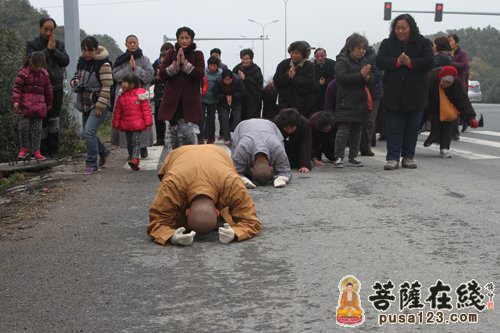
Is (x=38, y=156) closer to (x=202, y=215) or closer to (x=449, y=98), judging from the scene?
(x=202, y=215)

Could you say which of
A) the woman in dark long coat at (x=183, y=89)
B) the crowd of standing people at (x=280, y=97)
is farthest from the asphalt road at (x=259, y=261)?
the crowd of standing people at (x=280, y=97)

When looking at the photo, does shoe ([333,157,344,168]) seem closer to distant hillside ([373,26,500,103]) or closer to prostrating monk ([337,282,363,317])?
prostrating monk ([337,282,363,317])

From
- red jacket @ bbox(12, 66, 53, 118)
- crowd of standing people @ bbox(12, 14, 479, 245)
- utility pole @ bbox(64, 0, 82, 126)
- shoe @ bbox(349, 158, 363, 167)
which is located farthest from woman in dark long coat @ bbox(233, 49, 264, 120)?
red jacket @ bbox(12, 66, 53, 118)

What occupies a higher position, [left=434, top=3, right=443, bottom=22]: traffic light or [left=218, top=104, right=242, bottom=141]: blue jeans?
[left=434, top=3, right=443, bottom=22]: traffic light

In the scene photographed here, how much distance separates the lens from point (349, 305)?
441cm

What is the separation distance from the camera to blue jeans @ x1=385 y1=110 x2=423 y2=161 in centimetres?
1041

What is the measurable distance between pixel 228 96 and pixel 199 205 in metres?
8.76

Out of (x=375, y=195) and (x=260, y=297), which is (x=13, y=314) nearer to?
(x=260, y=297)

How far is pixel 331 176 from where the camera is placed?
31.8 ft

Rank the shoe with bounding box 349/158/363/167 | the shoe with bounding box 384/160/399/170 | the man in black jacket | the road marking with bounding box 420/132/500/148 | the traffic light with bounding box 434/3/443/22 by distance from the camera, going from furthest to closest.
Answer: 1. the traffic light with bounding box 434/3/443/22
2. the road marking with bounding box 420/132/500/148
3. the man in black jacket
4. the shoe with bounding box 349/158/363/167
5. the shoe with bounding box 384/160/399/170

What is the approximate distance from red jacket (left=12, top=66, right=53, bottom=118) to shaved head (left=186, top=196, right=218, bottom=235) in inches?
199

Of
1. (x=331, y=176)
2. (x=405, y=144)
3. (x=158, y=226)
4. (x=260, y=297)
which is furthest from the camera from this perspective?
(x=405, y=144)

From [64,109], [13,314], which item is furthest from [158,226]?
[64,109]

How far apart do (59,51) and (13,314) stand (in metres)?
7.07
